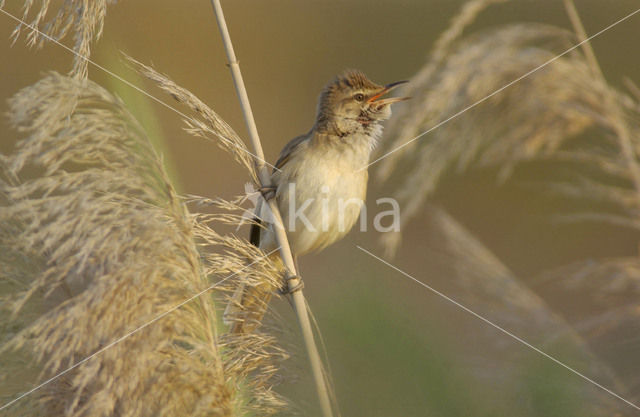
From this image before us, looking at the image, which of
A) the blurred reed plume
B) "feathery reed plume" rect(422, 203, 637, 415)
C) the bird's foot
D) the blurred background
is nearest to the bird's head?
the blurred background

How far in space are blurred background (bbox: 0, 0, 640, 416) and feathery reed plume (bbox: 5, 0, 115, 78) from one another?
9 centimetres

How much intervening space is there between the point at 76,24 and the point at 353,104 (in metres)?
1.22

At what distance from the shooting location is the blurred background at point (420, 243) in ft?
4.45

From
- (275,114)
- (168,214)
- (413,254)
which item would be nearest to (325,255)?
(413,254)

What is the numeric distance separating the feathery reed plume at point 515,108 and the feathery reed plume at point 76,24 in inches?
28.1

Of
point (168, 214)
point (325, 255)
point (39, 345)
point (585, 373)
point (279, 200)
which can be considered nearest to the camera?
point (39, 345)

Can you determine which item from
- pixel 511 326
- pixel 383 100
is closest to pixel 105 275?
pixel 511 326

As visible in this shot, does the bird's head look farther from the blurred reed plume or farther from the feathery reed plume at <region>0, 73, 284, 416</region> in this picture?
the feathery reed plume at <region>0, 73, 284, 416</region>

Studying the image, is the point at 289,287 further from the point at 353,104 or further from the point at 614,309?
the point at 353,104

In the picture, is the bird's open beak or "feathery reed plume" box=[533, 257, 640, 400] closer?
"feathery reed plume" box=[533, 257, 640, 400]

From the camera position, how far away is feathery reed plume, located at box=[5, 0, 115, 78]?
1354 mm

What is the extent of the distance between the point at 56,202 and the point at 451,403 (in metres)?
0.88

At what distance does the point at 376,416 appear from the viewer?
130 centimetres

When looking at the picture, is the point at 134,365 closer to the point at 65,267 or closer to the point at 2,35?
the point at 65,267
